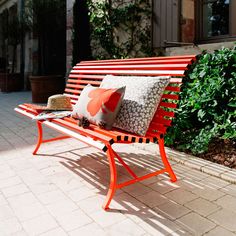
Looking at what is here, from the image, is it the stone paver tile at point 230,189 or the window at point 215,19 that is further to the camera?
the window at point 215,19

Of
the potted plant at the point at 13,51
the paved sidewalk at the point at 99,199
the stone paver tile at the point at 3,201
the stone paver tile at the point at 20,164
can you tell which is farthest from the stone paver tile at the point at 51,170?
the potted plant at the point at 13,51

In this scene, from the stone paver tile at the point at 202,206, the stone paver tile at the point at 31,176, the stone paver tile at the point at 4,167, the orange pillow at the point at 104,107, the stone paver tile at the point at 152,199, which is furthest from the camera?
the stone paver tile at the point at 4,167

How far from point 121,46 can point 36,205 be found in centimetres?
421

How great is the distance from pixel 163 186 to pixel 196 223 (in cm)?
54

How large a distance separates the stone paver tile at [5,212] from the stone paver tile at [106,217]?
0.51 meters

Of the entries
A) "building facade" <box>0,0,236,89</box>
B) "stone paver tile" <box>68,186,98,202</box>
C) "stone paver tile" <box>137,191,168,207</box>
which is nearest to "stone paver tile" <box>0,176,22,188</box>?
"stone paver tile" <box>68,186,98,202</box>

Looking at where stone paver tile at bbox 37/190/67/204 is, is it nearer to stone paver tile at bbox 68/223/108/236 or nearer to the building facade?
stone paver tile at bbox 68/223/108/236

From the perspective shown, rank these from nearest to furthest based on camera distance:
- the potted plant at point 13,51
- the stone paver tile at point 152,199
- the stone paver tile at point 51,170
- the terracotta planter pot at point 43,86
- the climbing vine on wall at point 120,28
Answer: the stone paver tile at point 152,199 → the stone paver tile at point 51,170 → the climbing vine on wall at point 120,28 → the terracotta planter pot at point 43,86 → the potted plant at point 13,51

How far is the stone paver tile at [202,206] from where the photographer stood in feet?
6.27

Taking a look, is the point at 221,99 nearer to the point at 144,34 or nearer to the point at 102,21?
the point at 144,34

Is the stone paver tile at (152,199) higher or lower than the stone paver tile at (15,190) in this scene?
lower

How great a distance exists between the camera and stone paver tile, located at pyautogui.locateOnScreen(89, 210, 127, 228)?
179cm

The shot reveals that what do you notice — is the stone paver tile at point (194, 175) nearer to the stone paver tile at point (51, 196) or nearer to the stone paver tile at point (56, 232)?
the stone paver tile at point (51, 196)

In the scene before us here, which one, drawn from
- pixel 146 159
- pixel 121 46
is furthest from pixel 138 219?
pixel 121 46
